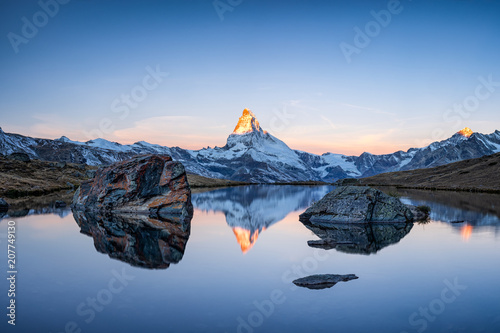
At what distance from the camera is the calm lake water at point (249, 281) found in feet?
49.6

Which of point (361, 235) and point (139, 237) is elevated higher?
point (139, 237)

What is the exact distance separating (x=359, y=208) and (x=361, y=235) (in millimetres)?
8838

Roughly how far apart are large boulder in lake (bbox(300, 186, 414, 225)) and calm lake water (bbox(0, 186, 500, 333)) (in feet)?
16.6

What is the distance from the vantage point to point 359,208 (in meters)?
43.6

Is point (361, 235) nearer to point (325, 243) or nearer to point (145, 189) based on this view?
point (325, 243)

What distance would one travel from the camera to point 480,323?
48.3 ft

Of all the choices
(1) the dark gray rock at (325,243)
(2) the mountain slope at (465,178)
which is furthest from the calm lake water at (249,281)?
(2) the mountain slope at (465,178)

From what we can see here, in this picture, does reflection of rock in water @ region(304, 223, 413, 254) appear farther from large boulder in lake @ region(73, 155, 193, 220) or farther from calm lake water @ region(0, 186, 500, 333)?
large boulder in lake @ region(73, 155, 193, 220)

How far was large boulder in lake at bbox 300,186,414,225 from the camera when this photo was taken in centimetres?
4341

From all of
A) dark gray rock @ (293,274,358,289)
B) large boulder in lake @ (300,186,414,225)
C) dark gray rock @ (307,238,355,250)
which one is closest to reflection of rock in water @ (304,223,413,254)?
dark gray rock @ (307,238,355,250)

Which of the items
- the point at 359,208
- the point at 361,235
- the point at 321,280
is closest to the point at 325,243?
the point at 361,235

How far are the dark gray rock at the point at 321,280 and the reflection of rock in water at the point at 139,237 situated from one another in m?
9.14

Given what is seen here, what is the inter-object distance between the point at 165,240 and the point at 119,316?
17.0m

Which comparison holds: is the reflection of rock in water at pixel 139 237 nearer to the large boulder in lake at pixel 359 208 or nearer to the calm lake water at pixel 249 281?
the calm lake water at pixel 249 281
